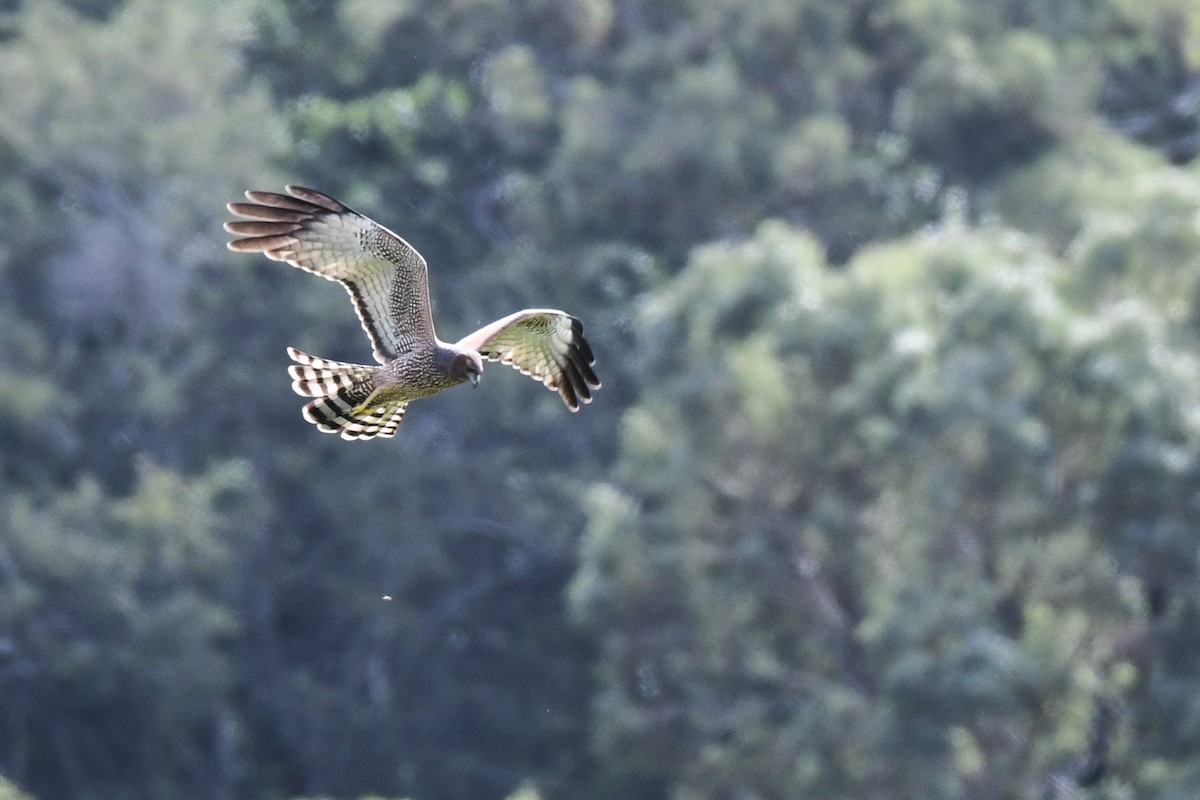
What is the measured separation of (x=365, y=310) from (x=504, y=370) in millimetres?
17063

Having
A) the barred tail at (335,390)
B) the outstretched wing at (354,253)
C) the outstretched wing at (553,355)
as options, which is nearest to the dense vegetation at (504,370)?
the outstretched wing at (553,355)

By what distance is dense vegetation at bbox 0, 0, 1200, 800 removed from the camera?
23.6 meters

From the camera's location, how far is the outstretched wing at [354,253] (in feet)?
36.1

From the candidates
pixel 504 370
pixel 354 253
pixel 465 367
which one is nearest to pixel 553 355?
pixel 465 367

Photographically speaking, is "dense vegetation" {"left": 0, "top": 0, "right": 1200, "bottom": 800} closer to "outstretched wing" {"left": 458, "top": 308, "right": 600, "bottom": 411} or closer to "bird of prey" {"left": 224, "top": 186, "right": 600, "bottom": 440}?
"outstretched wing" {"left": 458, "top": 308, "right": 600, "bottom": 411}

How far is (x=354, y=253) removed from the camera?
36.8ft

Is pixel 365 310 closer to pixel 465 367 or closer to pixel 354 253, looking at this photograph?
pixel 354 253

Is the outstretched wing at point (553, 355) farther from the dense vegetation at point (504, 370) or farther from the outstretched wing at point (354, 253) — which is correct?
the dense vegetation at point (504, 370)

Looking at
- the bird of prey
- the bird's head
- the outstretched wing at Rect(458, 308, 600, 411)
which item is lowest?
the bird's head

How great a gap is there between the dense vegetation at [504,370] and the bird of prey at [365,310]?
1119cm

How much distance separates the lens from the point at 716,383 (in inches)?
914

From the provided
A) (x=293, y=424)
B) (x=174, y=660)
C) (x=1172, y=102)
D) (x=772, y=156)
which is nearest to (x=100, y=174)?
(x=293, y=424)

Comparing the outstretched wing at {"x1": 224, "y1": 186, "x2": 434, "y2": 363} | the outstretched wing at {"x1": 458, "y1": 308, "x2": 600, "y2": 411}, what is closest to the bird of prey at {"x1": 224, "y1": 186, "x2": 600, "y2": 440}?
the outstretched wing at {"x1": 224, "y1": 186, "x2": 434, "y2": 363}

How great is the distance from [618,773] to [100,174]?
9750 mm
